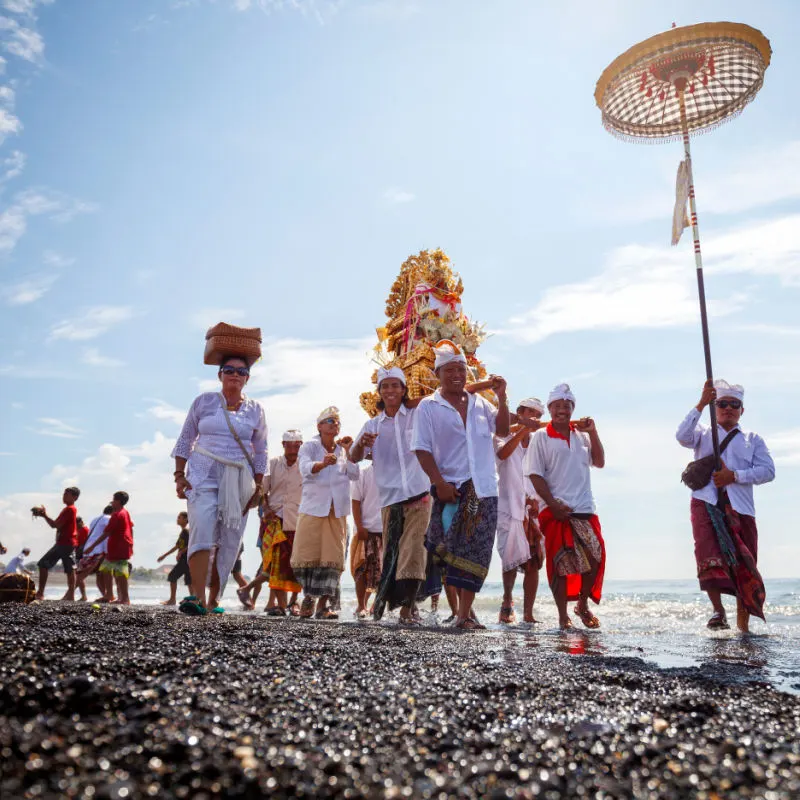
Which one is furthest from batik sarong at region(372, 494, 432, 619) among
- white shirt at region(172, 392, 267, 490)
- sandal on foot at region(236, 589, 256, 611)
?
sandal on foot at region(236, 589, 256, 611)

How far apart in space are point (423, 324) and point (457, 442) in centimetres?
755

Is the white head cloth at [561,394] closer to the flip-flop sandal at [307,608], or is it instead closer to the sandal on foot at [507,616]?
the sandal on foot at [507,616]

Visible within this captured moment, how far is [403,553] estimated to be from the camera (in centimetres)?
603

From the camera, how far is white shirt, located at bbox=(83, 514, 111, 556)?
1112cm

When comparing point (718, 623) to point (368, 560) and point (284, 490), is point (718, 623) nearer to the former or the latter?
point (368, 560)

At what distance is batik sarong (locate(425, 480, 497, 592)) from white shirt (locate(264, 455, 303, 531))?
10.5 ft

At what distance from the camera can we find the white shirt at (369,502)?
8.79 meters

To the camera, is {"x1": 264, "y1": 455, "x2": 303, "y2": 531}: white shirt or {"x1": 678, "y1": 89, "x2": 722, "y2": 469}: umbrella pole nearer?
{"x1": 678, "y1": 89, "x2": 722, "y2": 469}: umbrella pole

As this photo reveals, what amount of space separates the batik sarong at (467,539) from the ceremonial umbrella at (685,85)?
262cm

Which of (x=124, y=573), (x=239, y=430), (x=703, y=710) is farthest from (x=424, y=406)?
(x=124, y=573)

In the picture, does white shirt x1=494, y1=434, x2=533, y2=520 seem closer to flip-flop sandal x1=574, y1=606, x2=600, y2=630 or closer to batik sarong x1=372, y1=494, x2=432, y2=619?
flip-flop sandal x1=574, y1=606, x2=600, y2=630

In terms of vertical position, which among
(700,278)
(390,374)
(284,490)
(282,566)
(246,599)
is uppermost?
(700,278)

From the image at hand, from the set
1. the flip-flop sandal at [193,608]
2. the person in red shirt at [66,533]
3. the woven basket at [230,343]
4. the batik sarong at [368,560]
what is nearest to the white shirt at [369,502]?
the batik sarong at [368,560]

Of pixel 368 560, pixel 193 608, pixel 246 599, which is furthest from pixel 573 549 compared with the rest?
pixel 246 599
